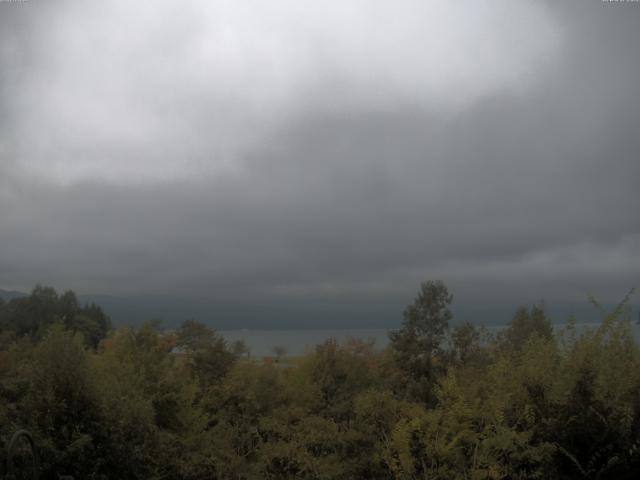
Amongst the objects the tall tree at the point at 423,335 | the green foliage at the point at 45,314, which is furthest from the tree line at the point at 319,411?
the green foliage at the point at 45,314

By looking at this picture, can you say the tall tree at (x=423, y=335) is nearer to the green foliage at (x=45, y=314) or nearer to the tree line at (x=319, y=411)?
the tree line at (x=319, y=411)

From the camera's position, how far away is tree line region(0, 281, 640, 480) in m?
10.1

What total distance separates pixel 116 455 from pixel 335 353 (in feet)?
24.3

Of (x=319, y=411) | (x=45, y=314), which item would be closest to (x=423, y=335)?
(x=319, y=411)

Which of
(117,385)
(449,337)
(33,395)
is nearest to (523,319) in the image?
(449,337)

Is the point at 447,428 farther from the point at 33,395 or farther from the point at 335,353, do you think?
the point at 33,395

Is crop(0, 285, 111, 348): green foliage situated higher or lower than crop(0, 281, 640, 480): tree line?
higher

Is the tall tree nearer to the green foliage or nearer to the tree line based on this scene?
the tree line

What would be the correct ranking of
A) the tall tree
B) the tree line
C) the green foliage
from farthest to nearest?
the green foliage
the tall tree
the tree line

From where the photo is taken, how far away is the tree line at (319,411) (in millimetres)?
10102

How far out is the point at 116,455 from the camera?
1041 centimetres

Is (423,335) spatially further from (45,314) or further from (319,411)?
(45,314)

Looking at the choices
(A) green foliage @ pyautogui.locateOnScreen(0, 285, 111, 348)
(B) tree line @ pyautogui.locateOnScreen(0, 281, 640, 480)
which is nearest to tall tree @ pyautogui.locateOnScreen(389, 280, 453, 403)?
(B) tree line @ pyautogui.locateOnScreen(0, 281, 640, 480)

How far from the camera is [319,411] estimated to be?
1535cm
